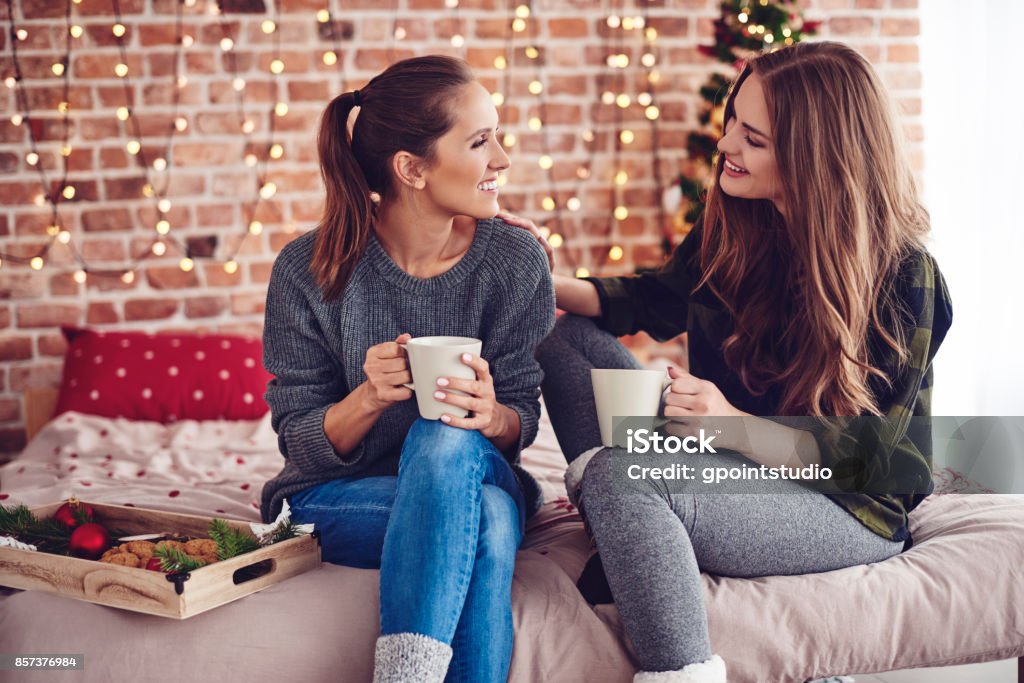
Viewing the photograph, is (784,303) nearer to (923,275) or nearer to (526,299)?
(923,275)

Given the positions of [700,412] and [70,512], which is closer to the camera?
[700,412]

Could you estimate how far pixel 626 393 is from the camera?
1095mm

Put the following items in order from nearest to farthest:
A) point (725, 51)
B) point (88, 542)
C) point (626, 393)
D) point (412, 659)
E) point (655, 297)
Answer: point (412, 659) < point (626, 393) < point (88, 542) < point (655, 297) < point (725, 51)

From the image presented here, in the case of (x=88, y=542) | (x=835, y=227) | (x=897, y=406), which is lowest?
(x=88, y=542)

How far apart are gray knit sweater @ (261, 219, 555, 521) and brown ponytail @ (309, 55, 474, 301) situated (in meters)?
0.03

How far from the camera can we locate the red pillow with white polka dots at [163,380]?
2373 millimetres

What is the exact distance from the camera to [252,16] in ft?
9.00

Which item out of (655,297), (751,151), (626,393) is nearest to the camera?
(626,393)

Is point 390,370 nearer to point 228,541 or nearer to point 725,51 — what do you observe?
point 228,541

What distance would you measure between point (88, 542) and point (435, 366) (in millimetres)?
549

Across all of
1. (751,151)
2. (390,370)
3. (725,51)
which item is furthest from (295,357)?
(725,51)

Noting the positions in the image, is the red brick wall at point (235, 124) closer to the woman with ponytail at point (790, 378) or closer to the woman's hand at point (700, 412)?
the woman with ponytail at point (790, 378)

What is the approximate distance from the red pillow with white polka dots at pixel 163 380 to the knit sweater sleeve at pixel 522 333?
1.23 meters

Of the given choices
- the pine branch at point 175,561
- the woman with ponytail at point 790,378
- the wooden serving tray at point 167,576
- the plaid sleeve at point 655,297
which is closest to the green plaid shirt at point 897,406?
the woman with ponytail at point 790,378
